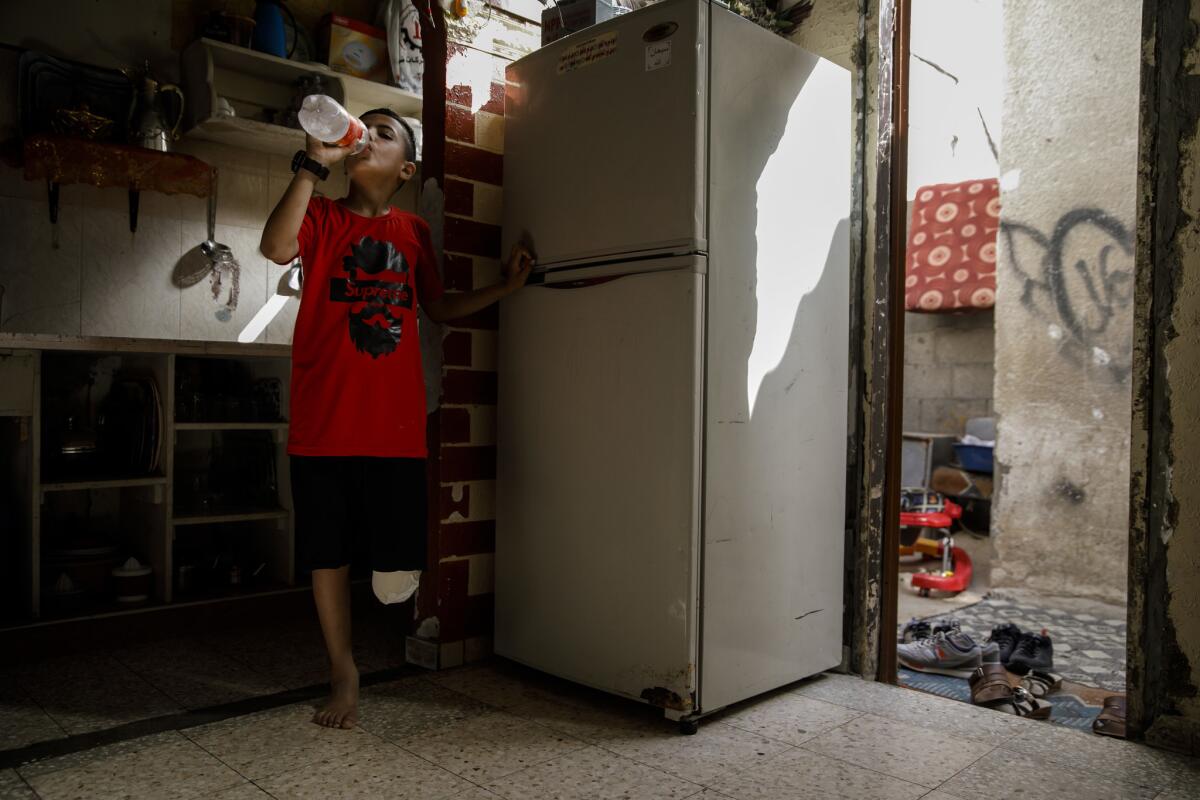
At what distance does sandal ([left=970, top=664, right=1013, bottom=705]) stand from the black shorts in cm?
165

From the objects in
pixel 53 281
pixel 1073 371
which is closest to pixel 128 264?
pixel 53 281

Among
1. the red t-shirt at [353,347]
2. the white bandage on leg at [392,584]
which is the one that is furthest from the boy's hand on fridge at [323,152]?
the white bandage on leg at [392,584]

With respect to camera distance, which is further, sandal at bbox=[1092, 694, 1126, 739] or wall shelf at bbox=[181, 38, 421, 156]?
wall shelf at bbox=[181, 38, 421, 156]

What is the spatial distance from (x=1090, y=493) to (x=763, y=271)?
2774mm

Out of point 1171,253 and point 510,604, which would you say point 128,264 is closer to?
point 510,604

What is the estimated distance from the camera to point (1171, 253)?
6.16 feet

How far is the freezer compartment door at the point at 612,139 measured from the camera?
76.1 inches

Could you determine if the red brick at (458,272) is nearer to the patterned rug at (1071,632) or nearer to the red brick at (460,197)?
the red brick at (460,197)

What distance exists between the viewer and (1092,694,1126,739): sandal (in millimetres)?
2077

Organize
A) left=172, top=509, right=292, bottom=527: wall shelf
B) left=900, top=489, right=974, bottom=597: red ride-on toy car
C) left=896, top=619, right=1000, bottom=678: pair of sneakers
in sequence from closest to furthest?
left=172, top=509, right=292, bottom=527: wall shelf < left=896, top=619, right=1000, bottom=678: pair of sneakers < left=900, top=489, right=974, bottom=597: red ride-on toy car

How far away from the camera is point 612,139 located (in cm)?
208

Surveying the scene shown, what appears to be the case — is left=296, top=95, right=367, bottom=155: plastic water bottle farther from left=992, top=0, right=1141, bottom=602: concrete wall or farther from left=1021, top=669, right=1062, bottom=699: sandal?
left=992, top=0, right=1141, bottom=602: concrete wall

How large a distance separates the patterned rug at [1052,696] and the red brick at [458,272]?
169 centimetres

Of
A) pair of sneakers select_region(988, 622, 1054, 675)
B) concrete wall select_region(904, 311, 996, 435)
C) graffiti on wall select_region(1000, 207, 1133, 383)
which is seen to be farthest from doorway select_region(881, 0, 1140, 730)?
concrete wall select_region(904, 311, 996, 435)
